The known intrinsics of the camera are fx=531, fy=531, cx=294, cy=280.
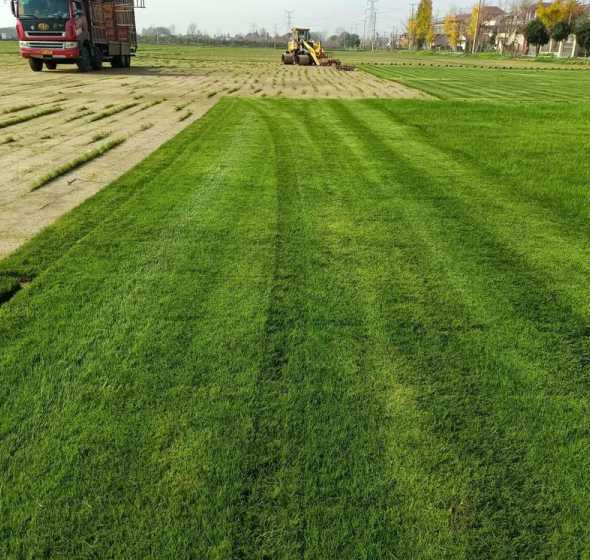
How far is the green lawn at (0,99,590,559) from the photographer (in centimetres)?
203

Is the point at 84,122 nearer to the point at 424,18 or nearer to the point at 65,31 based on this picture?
the point at 65,31

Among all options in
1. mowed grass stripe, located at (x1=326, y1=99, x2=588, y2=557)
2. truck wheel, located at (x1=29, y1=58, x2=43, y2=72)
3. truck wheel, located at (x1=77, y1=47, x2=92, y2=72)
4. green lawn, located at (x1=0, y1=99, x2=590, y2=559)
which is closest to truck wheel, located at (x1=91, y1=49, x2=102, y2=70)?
truck wheel, located at (x1=77, y1=47, x2=92, y2=72)

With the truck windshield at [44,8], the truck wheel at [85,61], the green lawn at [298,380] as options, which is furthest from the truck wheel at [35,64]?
the green lawn at [298,380]

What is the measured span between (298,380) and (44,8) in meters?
23.7

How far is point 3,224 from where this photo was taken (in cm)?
499

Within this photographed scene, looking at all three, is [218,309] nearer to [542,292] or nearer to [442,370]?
[442,370]

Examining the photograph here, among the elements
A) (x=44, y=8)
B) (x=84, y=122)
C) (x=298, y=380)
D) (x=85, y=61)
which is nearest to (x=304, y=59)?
(x=85, y=61)

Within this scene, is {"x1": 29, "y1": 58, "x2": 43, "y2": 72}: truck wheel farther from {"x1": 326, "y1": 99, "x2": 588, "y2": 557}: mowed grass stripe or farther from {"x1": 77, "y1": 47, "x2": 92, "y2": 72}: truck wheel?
{"x1": 326, "y1": 99, "x2": 588, "y2": 557}: mowed grass stripe

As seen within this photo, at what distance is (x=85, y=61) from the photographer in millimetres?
23578

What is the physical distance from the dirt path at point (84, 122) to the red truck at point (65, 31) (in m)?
1.25

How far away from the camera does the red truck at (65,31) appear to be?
69.3 ft

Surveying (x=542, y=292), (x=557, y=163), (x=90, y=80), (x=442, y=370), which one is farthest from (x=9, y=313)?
(x=90, y=80)

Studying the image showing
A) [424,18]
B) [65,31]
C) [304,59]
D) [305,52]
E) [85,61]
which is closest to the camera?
[65,31]

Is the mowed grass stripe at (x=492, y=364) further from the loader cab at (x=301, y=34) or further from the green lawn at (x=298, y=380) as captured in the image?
the loader cab at (x=301, y=34)
